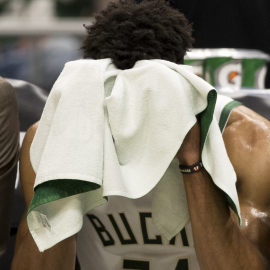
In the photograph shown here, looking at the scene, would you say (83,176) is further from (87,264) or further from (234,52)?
(234,52)

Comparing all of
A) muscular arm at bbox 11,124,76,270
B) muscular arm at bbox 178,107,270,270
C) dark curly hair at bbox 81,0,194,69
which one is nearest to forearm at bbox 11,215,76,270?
muscular arm at bbox 11,124,76,270

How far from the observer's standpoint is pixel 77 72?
1.69ft

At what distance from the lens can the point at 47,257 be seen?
0.57 meters

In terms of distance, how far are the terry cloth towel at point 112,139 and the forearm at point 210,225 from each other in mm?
35

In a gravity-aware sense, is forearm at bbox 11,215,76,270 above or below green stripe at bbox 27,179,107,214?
below

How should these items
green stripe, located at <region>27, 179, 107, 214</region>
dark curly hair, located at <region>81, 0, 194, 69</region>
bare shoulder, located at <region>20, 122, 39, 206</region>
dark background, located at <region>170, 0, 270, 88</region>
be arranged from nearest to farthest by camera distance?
green stripe, located at <region>27, 179, 107, 214</region> < dark curly hair, located at <region>81, 0, 194, 69</region> < bare shoulder, located at <region>20, 122, 39, 206</region> < dark background, located at <region>170, 0, 270, 88</region>


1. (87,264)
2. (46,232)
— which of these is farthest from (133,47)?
(87,264)

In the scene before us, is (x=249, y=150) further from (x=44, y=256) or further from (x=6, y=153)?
(x=6, y=153)

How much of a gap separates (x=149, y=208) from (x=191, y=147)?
0.76 feet

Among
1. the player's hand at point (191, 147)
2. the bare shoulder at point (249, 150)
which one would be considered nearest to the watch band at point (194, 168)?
the player's hand at point (191, 147)

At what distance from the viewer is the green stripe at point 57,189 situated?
1.47 feet

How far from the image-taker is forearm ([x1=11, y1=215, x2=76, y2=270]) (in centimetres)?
57

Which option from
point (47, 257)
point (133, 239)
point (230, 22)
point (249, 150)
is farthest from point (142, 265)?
point (230, 22)

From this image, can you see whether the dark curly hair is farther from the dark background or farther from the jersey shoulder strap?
the dark background
